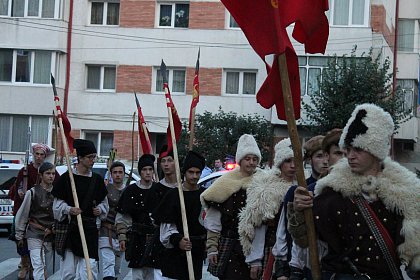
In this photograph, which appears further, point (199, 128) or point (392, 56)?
point (392, 56)

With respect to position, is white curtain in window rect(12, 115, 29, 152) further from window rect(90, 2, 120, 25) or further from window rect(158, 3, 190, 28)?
window rect(158, 3, 190, 28)

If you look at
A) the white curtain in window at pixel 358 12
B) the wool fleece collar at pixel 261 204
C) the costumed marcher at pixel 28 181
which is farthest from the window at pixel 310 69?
the wool fleece collar at pixel 261 204

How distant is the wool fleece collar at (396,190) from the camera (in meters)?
5.43

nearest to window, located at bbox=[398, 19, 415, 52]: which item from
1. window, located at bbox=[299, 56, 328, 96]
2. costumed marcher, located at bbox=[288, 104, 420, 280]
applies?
window, located at bbox=[299, 56, 328, 96]

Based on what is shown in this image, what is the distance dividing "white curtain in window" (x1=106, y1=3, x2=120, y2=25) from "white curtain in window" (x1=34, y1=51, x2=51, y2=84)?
9.33ft

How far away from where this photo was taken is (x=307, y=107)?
3306 centimetres

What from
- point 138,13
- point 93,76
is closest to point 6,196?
point 93,76

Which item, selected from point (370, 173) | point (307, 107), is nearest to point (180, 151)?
point (307, 107)

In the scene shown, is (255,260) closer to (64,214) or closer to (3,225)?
(64,214)

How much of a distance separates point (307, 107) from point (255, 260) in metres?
25.0

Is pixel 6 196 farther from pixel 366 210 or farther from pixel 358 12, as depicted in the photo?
pixel 358 12

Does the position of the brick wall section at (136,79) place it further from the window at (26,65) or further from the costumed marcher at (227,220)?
the costumed marcher at (227,220)

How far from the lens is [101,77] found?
127 ft

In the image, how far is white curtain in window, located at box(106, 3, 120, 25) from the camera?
128 feet
